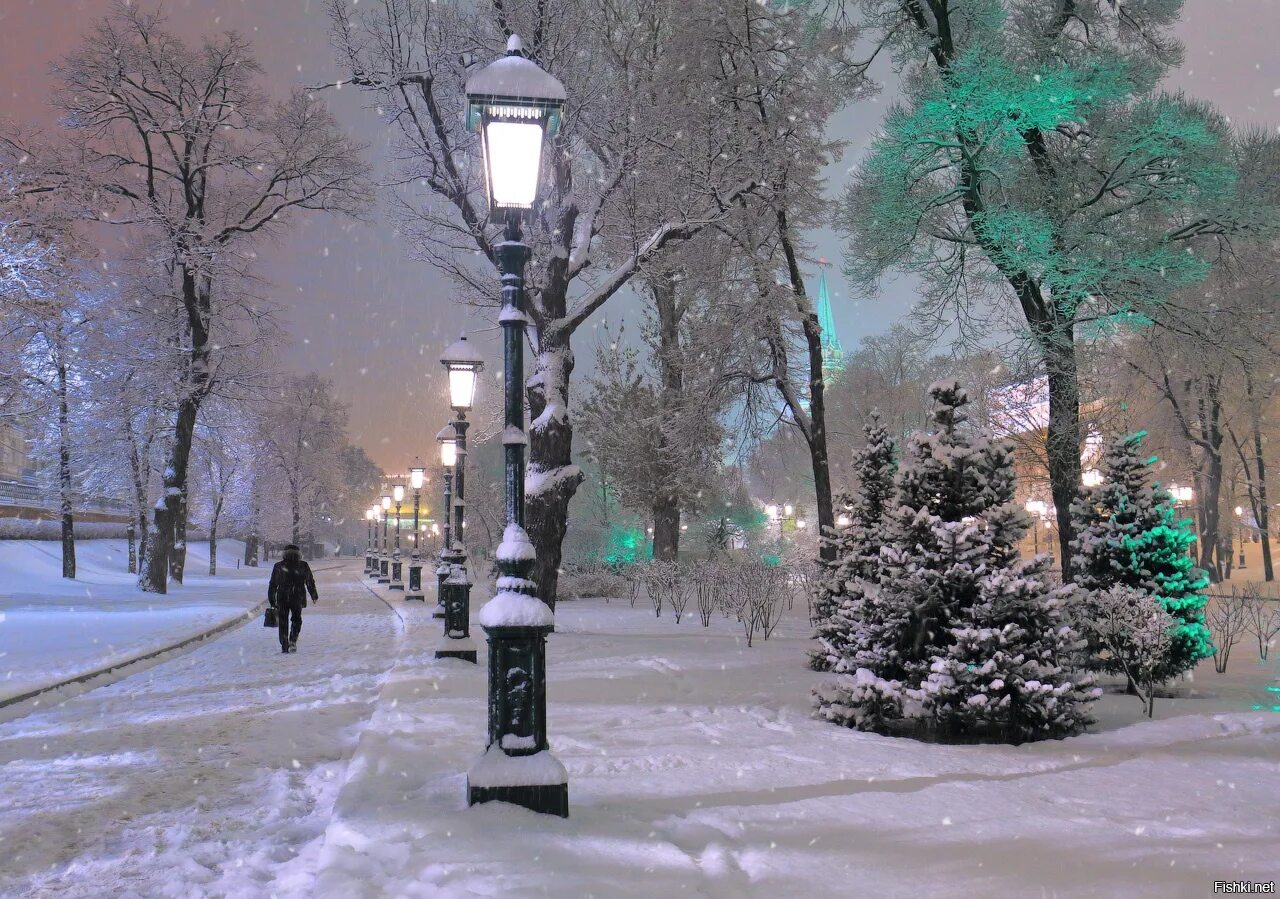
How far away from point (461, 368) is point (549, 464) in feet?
9.53

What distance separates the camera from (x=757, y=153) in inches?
689

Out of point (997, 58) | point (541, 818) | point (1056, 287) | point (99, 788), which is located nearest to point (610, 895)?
point (541, 818)

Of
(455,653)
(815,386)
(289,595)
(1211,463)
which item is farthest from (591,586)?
(1211,463)

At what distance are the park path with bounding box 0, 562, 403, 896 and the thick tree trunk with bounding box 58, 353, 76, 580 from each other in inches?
882

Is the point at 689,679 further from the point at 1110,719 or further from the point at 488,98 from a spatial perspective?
the point at 488,98

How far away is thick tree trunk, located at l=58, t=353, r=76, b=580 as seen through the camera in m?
29.7

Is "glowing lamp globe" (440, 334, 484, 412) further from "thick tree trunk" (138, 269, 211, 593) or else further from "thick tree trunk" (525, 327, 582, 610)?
"thick tree trunk" (138, 269, 211, 593)

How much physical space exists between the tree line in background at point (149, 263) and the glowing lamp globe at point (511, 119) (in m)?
15.7

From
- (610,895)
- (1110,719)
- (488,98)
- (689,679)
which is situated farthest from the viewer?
(689,679)

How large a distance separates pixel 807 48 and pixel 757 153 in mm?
2875

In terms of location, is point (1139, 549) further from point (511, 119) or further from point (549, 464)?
point (549, 464)

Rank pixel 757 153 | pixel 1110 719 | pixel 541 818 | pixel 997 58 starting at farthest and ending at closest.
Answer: pixel 757 153 → pixel 997 58 → pixel 1110 719 → pixel 541 818

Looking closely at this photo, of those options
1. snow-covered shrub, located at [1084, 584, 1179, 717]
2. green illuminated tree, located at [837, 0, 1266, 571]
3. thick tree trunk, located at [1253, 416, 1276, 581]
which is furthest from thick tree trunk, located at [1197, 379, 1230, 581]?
snow-covered shrub, located at [1084, 584, 1179, 717]

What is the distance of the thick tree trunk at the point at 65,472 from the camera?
2972cm
